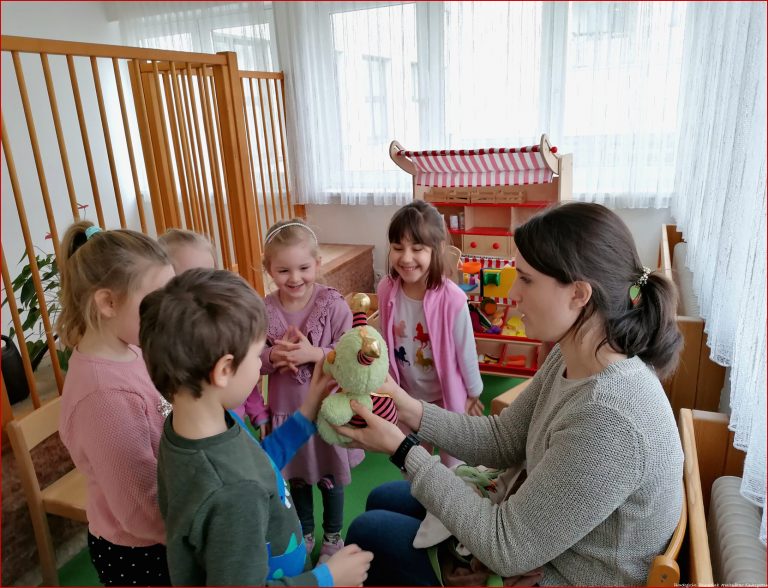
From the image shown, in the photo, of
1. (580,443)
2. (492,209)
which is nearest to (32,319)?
(580,443)

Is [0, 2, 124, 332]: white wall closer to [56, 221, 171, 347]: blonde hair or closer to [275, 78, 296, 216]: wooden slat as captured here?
[275, 78, 296, 216]: wooden slat

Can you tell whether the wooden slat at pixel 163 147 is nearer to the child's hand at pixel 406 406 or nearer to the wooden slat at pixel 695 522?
the child's hand at pixel 406 406

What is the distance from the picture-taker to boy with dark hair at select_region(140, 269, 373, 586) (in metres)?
0.77

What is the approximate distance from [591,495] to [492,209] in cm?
246

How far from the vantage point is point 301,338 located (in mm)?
1573

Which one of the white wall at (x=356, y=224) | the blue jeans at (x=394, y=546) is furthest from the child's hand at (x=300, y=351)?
the white wall at (x=356, y=224)

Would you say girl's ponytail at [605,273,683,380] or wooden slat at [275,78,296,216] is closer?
girl's ponytail at [605,273,683,380]

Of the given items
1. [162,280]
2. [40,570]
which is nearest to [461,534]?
[162,280]

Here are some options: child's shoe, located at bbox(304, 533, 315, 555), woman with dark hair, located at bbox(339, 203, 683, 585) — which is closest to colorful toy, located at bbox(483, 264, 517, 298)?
child's shoe, located at bbox(304, 533, 315, 555)

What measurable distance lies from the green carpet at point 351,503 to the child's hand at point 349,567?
0.91m

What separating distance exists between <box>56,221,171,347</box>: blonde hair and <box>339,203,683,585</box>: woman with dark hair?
1.74 feet

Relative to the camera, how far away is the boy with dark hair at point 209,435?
30.2 inches

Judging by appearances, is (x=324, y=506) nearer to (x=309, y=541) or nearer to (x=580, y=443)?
(x=309, y=541)

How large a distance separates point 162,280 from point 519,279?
722mm
